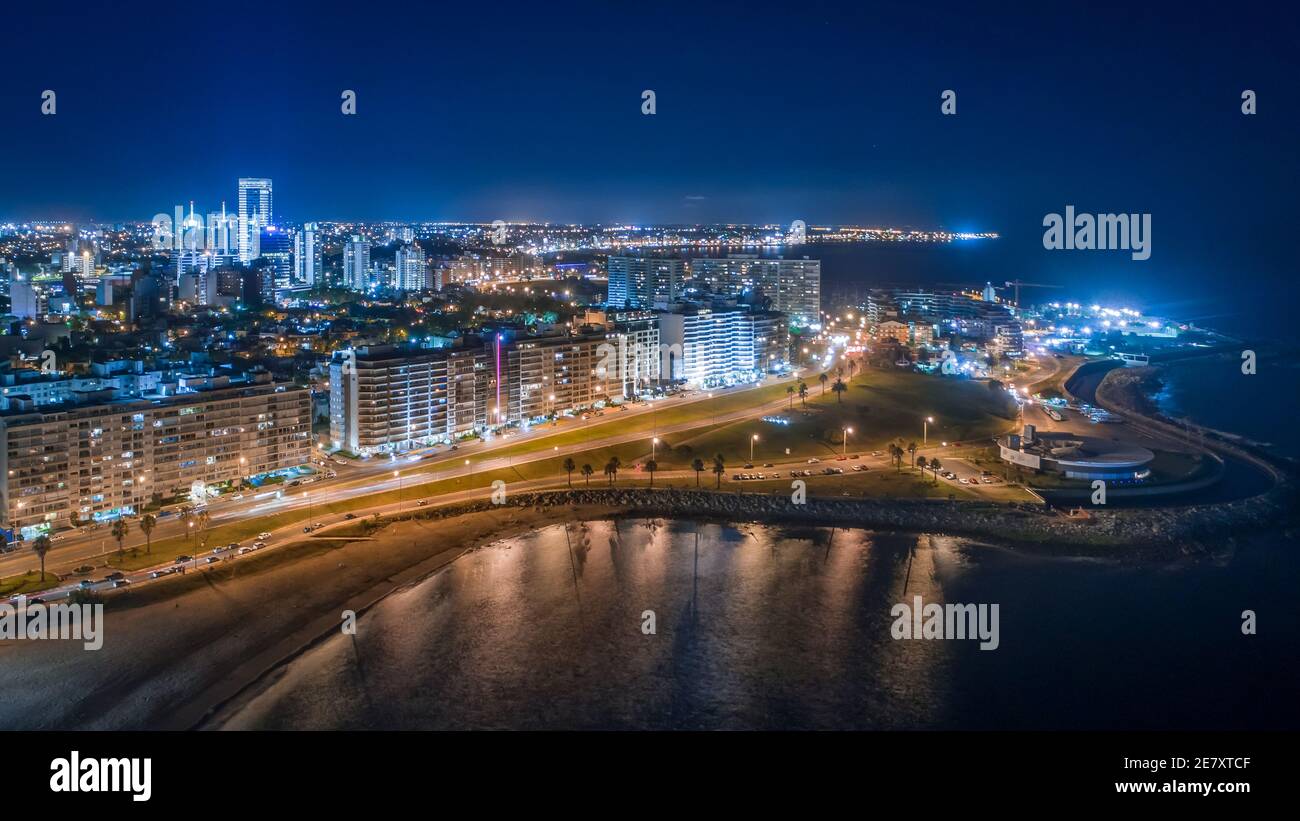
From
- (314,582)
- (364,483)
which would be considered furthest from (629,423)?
(314,582)

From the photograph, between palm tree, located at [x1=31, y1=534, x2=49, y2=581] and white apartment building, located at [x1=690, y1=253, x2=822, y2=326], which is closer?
palm tree, located at [x1=31, y1=534, x2=49, y2=581]

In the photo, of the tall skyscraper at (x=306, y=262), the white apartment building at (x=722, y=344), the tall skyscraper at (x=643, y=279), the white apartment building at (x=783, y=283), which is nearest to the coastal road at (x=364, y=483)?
the white apartment building at (x=722, y=344)

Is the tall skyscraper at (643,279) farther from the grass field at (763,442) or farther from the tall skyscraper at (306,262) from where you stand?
the tall skyscraper at (306,262)

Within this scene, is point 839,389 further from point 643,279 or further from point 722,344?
point 643,279

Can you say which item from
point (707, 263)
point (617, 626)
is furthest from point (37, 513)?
point (707, 263)

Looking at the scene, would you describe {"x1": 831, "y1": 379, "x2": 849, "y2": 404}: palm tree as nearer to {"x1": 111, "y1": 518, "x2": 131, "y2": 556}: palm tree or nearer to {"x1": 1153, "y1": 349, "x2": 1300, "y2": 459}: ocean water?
{"x1": 1153, "y1": 349, "x2": 1300, "y2": 459}: ocean water
